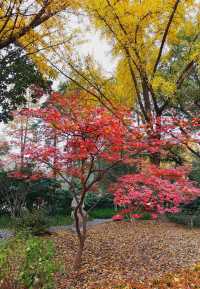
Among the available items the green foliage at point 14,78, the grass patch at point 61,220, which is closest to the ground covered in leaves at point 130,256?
the grass patch at point 61,220

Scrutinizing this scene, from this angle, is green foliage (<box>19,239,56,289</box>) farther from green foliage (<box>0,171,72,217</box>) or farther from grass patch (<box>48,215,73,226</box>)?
green foliage (<box>0,171,72,217</box>)

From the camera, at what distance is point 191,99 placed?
1570 centimetres

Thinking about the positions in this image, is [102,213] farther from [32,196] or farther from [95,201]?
[32,196]

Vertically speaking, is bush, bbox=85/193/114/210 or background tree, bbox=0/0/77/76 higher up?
background tree, bbox=0/0/77/76

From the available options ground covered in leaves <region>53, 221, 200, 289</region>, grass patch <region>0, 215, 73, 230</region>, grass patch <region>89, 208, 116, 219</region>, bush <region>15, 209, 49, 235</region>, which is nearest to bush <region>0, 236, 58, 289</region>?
ground covered in leaves <region>53, 221, 200, 289</region>

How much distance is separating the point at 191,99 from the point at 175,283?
10.6 meters

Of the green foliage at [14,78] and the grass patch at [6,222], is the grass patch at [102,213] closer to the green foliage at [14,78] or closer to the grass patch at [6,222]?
the grass patch at [6,222]

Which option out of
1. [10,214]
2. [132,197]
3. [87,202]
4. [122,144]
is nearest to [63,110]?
[122,144]

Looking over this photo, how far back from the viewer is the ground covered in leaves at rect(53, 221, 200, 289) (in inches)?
253

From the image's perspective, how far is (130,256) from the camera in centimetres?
797

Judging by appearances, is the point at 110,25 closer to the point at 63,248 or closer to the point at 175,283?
the point at 63,248

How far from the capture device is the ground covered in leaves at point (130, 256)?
6.43 meters

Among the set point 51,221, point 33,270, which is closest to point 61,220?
point 51,221

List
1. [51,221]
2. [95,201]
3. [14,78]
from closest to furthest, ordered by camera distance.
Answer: [14,78] → [51,221] → [95,201]
